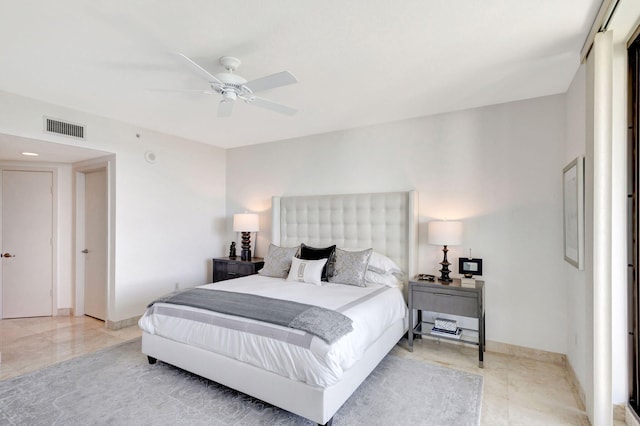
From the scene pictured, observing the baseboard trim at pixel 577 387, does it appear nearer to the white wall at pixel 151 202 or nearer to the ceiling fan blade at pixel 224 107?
the ceiling fan blade at pixel 224 107

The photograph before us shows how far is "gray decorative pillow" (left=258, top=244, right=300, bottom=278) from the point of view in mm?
3939

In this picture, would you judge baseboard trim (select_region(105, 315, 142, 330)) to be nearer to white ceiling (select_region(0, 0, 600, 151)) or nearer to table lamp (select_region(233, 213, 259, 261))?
table lamp (select_region(233, 213, 259, 261))

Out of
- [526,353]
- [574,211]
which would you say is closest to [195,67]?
[574,211]

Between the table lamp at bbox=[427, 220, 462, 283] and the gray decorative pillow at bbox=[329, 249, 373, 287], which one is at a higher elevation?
the table lamp at bbox=[427, 220, 462, 283]

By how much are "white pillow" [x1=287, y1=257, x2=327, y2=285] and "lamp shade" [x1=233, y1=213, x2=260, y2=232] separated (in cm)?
131

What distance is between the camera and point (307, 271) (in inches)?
142

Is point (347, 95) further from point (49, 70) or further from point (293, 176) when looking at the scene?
point (49, 70)

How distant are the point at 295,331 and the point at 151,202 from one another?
10.9 ft

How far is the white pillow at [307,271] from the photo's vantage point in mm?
3547

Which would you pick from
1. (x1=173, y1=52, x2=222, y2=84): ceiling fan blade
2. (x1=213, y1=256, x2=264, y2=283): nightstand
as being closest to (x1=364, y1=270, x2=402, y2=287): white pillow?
(x1=213, y1=256, x2=264, y2=283): nightstand

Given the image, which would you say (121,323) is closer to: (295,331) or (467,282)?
(295,331)

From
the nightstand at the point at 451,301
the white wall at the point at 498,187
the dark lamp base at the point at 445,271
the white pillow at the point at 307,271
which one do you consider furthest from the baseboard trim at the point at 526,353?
the white pillow at the point at 307,271

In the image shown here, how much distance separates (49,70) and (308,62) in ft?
7.31

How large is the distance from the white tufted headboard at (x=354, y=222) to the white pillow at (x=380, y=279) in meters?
0.21
